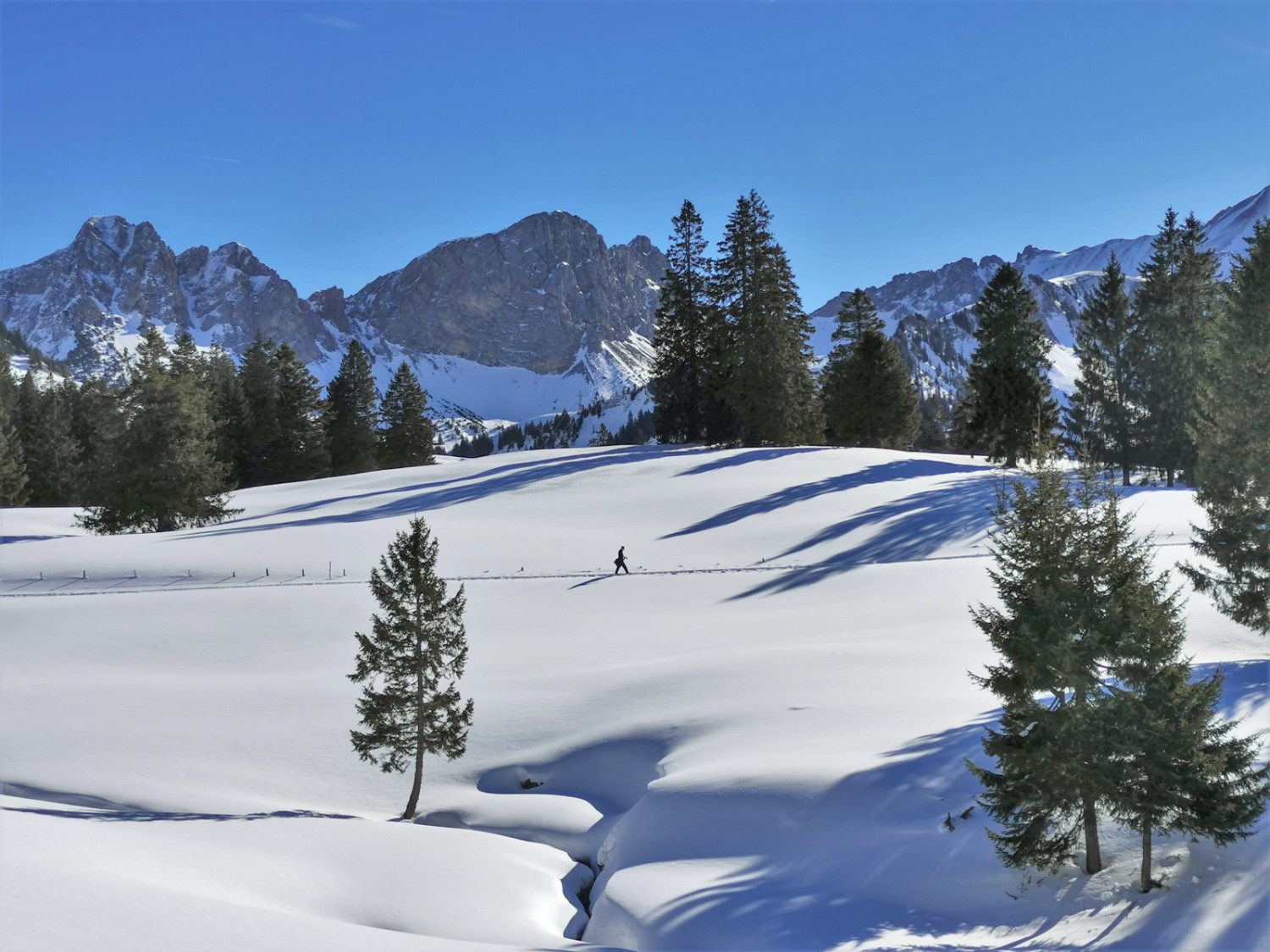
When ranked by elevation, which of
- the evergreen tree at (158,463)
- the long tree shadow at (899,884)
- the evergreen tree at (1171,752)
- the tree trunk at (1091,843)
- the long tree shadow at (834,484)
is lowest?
the long tree shadow at (899,884)

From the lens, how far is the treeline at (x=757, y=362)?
2304 inches

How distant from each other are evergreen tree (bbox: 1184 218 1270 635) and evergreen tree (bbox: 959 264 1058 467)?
29.2 metres

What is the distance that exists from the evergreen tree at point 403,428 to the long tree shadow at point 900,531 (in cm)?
4843

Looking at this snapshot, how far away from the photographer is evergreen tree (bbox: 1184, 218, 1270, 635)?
2002 centimetres

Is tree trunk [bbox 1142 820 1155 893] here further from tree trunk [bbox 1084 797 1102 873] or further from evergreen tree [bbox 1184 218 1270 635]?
evergreen tree [bbox 1184 218 1270 635]

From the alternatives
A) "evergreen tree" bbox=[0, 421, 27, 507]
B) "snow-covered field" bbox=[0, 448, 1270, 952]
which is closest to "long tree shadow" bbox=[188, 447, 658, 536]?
"snow-covered field" bbox=[0, 448, 1270, 952]

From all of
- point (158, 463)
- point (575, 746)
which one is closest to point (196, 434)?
point (158, 463)

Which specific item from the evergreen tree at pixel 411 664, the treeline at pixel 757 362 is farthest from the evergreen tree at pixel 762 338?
the evergreen tree at pixel 411 664

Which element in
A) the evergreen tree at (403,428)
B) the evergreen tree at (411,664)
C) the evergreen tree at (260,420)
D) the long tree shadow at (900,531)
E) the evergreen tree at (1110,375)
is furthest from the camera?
the evergreen tree at (403,428)

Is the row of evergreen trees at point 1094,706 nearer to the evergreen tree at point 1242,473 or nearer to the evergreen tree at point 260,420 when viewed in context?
the evergreen tree at point 1242,473

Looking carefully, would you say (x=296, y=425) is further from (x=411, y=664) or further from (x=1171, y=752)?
(x=1171, y=752)

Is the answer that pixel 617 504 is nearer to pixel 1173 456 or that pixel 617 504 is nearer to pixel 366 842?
pixel 366 842

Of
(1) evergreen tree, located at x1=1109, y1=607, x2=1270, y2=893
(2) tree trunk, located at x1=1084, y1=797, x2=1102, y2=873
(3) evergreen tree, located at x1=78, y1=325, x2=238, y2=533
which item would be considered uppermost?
(3) evergreen tree, located at x1=78, y1=325, x2=238, y2=533

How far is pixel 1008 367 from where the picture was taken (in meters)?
52.1
